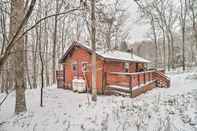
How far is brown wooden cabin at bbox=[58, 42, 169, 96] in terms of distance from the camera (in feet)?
45.2

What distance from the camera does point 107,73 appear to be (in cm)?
1469

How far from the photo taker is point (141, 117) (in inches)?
299

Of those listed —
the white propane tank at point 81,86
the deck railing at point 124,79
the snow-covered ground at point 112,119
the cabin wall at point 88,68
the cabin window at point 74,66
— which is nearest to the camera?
the snow-covered ground at point 112,119

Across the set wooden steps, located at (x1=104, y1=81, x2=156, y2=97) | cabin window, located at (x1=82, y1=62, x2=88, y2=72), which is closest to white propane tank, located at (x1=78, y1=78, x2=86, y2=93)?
cabin window, located at (x1=82, y1=62, x2=88, y2=72)

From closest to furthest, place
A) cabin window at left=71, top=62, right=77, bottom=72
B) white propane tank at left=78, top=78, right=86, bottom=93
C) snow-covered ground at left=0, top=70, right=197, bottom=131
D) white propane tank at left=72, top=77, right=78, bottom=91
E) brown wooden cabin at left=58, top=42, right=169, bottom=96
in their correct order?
snow-covered ground at left=0, top=70, right=197, bottom=131
brown wooden cabin at left=58, top=42, right=169, bottom=96
white propane tank at left=78, top=78, right=86, bottom=93
white propane tank at left=72, top=77, right=78, bottom=91
cabin window at left=71, top=62, right=77, bottom=72

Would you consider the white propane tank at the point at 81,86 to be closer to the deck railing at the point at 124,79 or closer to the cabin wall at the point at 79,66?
the cabin wall at the point at 79,66

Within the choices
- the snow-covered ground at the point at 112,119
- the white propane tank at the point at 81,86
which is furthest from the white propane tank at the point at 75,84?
the snow-covered ground at the point at 112,119

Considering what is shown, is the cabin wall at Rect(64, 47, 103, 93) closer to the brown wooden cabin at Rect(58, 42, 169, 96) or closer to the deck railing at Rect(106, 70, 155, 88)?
the brown wooden cabin at Rect(58, 42, 169, 96)

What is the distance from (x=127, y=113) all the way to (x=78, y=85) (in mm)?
8240

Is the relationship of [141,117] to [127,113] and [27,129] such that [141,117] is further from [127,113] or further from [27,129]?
[27,129]

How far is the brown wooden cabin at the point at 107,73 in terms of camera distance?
13.8m

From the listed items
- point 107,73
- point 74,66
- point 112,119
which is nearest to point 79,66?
point 74,66

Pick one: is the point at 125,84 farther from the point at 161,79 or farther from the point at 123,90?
the point at 161,79

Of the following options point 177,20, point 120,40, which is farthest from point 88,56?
point 177,20
